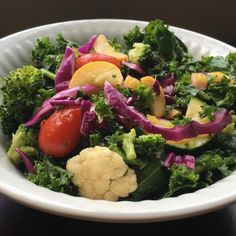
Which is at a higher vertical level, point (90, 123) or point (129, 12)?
point (90, 123)

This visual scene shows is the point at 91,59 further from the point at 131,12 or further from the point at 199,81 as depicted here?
the point at 131,12

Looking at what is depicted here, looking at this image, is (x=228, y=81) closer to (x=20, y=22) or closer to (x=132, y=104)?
(x=132, y=104)

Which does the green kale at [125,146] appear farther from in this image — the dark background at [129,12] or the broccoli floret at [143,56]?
the dark background at [129,12]

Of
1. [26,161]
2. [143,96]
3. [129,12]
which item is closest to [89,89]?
[143,96]

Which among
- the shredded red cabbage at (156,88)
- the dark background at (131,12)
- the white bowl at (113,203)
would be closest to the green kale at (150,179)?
the white bowl at (113,203)

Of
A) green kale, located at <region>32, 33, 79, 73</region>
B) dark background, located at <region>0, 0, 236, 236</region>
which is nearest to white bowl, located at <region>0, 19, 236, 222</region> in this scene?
green kale, located at <region>32, 33, 79, 73</region>

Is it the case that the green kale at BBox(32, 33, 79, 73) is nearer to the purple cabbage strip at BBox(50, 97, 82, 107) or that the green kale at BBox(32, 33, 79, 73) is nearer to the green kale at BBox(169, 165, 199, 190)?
the purple cabbage strip at BBox(50, 97, 82, 107)
